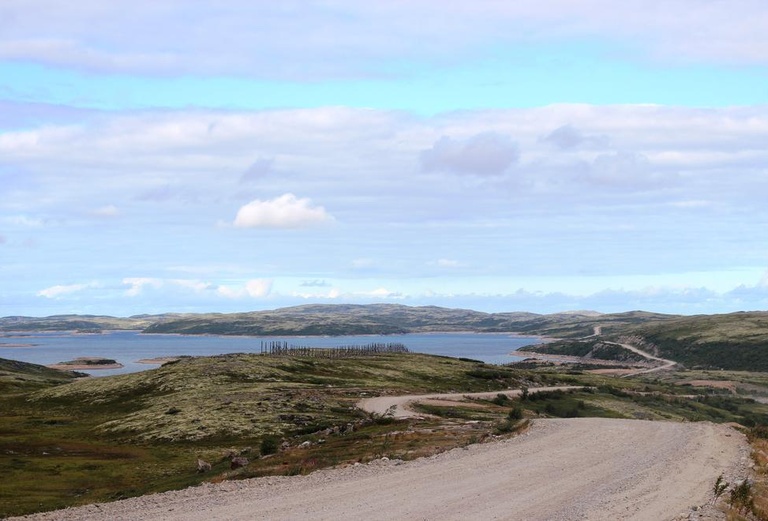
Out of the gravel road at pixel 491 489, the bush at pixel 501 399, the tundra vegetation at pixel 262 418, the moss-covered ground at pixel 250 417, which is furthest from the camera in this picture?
the bush at pixel 501 399

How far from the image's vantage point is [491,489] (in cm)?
3266

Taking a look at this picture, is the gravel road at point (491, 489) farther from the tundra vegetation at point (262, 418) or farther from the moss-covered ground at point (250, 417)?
the moss-covered ground at point (250, 417)

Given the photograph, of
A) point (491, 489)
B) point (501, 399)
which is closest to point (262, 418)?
point (501, 399)

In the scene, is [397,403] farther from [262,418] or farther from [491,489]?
[491,489]

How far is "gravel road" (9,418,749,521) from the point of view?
95.5 feet

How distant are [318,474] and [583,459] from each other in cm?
1349

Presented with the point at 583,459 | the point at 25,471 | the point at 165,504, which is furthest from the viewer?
the point at 25,471

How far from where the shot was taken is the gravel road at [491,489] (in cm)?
2911

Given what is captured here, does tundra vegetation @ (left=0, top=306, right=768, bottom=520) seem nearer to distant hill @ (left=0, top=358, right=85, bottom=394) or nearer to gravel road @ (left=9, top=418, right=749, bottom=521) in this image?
distant hill @ (left=0, top=358, right=85, bottom=394)

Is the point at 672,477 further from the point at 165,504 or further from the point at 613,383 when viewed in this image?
the point at 613,383

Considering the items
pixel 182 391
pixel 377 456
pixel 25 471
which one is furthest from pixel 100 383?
pixel 377 456

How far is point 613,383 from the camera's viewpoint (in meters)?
141

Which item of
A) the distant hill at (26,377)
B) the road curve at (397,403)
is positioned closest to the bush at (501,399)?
the road curve at (397,403)

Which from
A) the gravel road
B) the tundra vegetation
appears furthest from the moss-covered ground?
the gravel road
